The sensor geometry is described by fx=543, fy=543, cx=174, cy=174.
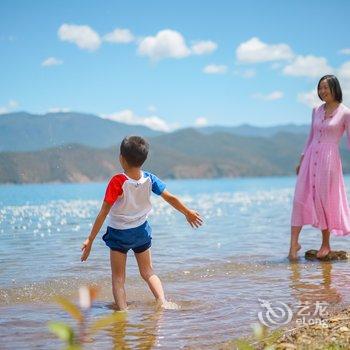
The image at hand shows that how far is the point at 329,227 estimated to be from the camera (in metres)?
7.40

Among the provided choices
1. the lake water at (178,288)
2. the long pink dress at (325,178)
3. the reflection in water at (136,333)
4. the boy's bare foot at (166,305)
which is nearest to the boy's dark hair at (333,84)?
the long pink dress at (325,178)

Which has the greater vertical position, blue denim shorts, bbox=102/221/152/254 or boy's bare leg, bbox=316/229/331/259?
blue denim shorts, bbox=102/221/152/254

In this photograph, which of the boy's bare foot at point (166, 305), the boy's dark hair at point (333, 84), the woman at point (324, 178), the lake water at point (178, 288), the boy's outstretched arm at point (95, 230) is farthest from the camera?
the woman at point (324, 178)

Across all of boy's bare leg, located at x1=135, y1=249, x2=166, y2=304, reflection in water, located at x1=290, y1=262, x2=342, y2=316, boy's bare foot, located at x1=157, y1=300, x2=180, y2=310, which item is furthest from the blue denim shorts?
reflection in water, located at x1=290, y1=262, x2=342, y2=316

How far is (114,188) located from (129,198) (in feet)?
0.61

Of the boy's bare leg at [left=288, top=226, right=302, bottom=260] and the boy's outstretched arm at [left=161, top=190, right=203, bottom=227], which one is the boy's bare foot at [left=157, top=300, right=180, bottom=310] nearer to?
the boy's outstretched arm at [left=161, top=190, right=203, bottom=227]

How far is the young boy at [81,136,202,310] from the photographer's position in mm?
4605

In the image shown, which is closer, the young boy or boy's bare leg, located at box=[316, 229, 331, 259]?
the young boy

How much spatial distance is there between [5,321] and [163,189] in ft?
5.63

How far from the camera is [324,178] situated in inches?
292

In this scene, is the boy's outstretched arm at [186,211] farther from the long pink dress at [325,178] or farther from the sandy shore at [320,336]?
the long pink dress at [325,178]

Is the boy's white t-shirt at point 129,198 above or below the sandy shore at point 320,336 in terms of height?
above

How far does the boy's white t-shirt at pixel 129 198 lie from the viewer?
4.64 m

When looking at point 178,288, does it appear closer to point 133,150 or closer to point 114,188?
point 114,188
